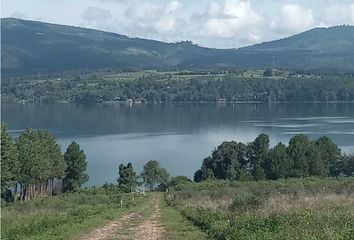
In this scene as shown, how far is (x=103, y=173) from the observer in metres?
55.8

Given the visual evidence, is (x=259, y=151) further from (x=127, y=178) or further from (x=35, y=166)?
(x=35, y=166)

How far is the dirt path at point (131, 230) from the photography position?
1081 cm

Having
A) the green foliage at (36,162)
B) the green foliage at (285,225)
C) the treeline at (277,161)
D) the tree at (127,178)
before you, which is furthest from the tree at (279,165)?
the green foliage at (285,225)

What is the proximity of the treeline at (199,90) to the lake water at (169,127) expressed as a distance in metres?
10.3

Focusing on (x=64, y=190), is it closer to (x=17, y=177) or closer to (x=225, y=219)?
(x=17, y=177)

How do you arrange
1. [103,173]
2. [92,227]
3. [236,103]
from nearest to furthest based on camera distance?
1. [92,227]
2. [103,173]
3. [236,103]

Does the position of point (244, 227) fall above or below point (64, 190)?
above

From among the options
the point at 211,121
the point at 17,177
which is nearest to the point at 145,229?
the point at 17,177

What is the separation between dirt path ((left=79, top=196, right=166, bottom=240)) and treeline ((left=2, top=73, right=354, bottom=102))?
482ft

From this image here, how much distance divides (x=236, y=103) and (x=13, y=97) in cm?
5901

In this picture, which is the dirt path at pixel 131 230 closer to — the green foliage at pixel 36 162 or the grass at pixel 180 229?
the grass at pixel 180 229

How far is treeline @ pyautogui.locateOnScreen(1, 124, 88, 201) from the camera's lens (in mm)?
29938

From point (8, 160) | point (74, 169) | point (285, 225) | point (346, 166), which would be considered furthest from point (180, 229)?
point (346, 166)

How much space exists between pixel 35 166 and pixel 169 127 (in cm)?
6741
